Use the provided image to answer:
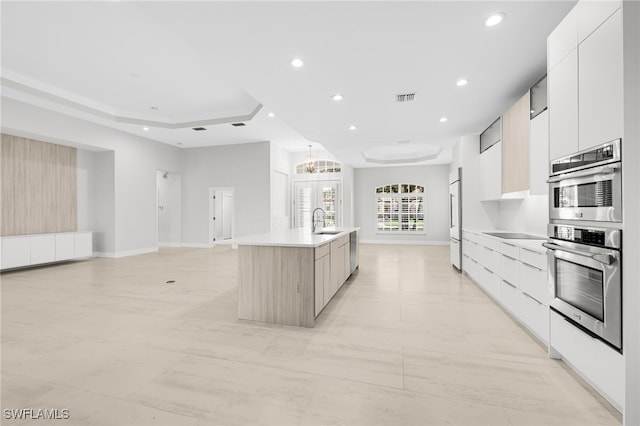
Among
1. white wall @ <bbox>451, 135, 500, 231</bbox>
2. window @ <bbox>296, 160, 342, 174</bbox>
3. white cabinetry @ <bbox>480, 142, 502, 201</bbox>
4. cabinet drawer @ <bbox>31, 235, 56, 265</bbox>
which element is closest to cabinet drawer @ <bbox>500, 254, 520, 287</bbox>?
white cabinetry @ <bbox>480, 142, 502, 201</bbox>

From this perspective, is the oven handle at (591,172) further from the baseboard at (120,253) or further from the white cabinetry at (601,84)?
the baseboard at (120,253)

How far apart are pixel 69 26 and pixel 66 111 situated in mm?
3113

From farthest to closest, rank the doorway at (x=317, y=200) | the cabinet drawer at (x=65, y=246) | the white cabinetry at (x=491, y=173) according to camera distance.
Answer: the doorway at (x=317, y=200), the cabinet drawer at (x=65, y=246), the white cabinetry at (x=491, y=173)

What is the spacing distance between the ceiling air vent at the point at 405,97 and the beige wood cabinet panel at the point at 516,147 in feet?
4.20

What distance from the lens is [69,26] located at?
344 centimetres

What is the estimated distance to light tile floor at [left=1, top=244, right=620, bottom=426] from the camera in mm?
1591

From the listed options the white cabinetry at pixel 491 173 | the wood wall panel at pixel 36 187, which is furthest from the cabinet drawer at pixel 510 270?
the wood wall panel at pixel 36 187

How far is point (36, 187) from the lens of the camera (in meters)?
5.90

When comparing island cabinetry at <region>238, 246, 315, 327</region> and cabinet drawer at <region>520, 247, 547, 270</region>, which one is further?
island cabinetry at <region>238, 246, 315, 327</region>

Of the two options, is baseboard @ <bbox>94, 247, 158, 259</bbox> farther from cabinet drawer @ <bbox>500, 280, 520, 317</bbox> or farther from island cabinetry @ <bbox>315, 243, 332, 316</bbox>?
cabinet drawer @ <bbox>500, 280, 520, 317</bbox>

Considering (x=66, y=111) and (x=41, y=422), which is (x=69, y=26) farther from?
(x=41, y=422)

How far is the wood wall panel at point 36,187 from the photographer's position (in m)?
5.44

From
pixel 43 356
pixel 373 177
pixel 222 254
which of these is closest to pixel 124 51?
pixel 43 356

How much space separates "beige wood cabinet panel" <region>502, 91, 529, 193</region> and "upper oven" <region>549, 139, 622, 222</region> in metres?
1.39
